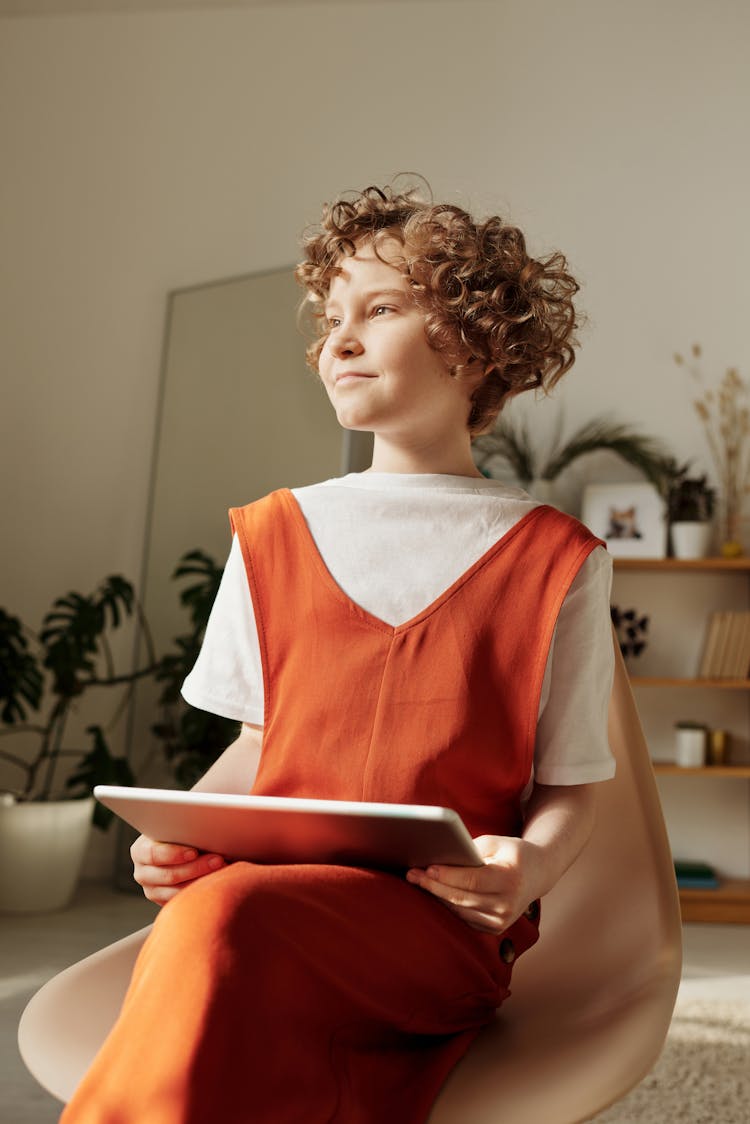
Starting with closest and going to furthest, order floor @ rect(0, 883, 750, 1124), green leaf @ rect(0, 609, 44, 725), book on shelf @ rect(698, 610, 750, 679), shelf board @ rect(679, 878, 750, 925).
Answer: floor @ rect(0, 883, 750, 1124) < green leaf @ rect(0, 609, 44, 725) < shelf board @ rect(679, 878, 750, 925) < book on shelf @ rect(698, 610, 750, 679)

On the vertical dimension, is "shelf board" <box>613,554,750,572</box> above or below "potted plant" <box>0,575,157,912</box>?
above

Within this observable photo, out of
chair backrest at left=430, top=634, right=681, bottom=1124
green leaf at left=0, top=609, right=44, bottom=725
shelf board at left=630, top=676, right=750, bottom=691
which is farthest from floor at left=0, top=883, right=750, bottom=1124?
chair backrest at left=430, top=634, right=681, bottom=1124

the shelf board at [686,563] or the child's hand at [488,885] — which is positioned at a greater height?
the shelf board at [686,563]

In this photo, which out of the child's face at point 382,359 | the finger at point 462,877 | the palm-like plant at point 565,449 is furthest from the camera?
the palm-like plant at point 565,449

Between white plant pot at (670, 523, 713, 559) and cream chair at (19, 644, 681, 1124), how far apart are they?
2.78 meters

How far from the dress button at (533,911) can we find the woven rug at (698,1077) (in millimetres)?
729

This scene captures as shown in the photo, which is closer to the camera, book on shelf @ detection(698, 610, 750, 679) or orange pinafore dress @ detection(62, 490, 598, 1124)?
orange pinafore dress @ detection(62, 490, 598, 1124)

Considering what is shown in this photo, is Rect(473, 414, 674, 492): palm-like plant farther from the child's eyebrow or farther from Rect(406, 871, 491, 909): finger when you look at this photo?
Rect(406, 871, 491, 909): finger

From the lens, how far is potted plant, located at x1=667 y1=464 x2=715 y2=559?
12.8 feet

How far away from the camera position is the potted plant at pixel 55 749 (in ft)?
11.2

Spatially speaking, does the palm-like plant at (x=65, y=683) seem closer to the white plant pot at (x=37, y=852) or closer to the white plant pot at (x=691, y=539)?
the white plant pot at (x=37, y=852)

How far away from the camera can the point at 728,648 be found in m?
3.91

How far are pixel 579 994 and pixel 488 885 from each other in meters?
0.29

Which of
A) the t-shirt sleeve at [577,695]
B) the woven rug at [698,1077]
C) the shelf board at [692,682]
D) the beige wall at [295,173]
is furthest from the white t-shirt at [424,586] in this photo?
the beige wall at [295,173]
